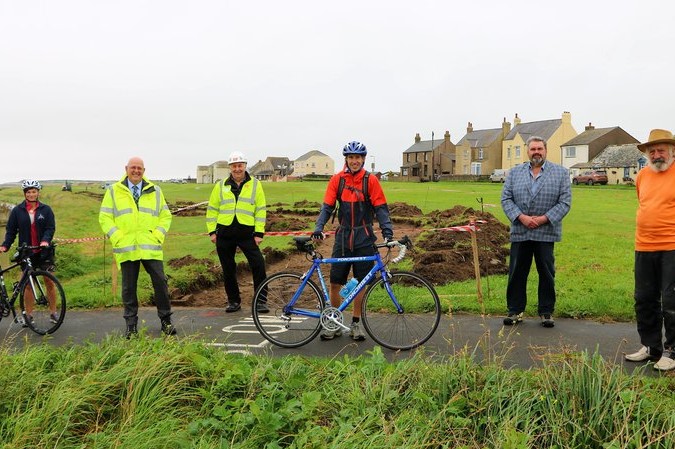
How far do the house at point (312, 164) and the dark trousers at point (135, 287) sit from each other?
12042 cm

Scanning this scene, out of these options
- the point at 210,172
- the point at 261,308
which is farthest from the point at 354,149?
the point at 210,172

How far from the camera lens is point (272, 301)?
21.7 ft

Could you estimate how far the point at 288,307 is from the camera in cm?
648

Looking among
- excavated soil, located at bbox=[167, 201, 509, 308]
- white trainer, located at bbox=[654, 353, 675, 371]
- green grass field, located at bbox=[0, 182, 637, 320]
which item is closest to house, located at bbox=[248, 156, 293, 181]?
green grass field, located at bbox=[0, 182, 637, 320]

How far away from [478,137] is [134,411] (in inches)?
3499

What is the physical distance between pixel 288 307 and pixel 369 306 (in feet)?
3.27

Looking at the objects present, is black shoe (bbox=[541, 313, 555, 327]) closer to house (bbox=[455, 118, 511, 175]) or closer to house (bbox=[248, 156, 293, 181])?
house (bbox=[455, 118, 511, 175])

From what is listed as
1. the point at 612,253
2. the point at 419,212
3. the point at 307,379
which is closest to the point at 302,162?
the point at 419,212

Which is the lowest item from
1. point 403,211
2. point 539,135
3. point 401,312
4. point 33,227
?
point 401,312

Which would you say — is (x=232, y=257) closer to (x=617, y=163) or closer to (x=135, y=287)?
(x=135, y=287)

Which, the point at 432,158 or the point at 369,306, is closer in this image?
the point at 369,306

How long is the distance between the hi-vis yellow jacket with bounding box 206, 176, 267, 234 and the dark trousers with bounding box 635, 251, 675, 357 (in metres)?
4.86

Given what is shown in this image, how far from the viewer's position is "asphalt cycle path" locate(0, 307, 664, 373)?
18.4ft

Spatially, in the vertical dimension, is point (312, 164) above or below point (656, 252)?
above
